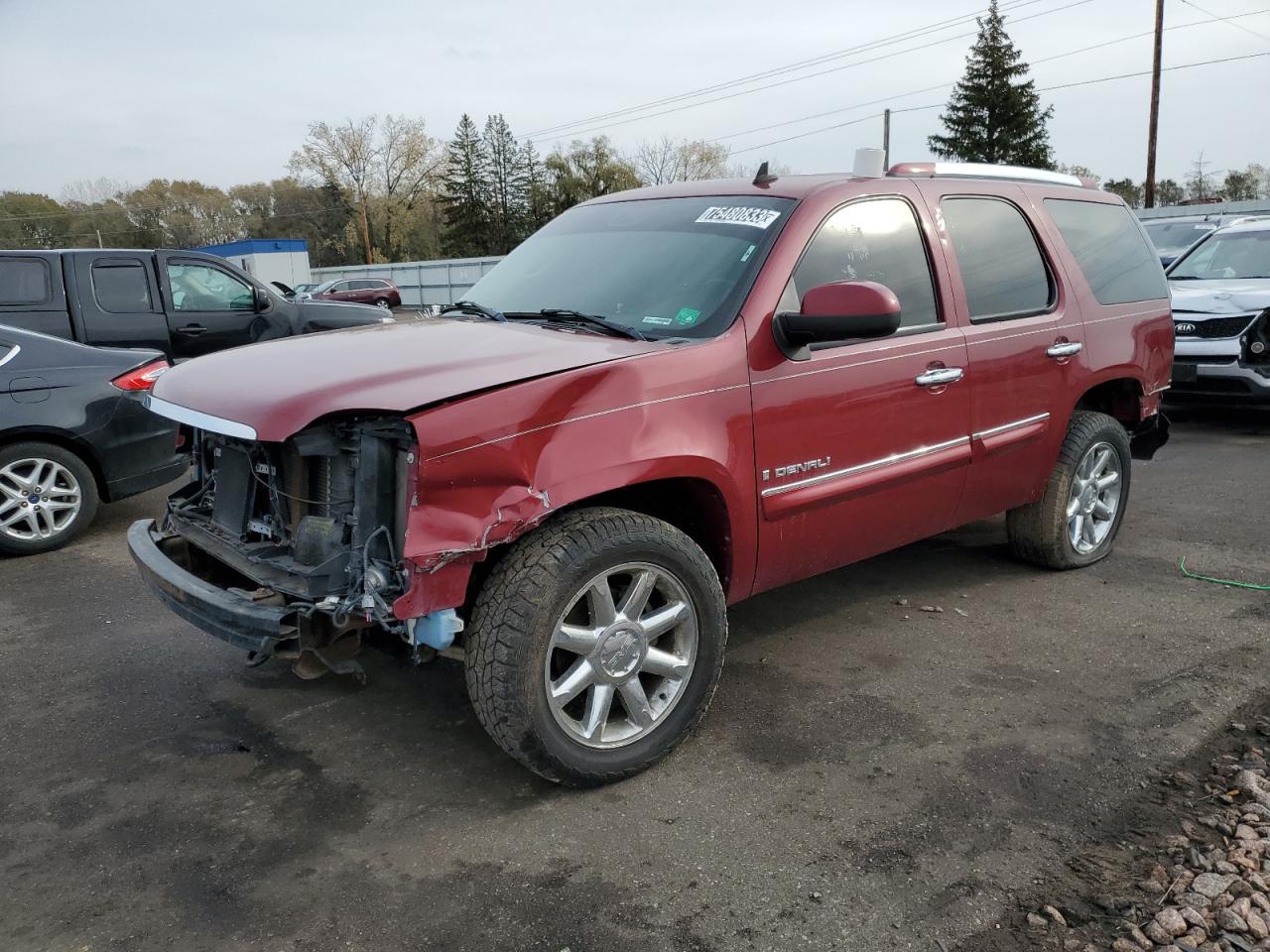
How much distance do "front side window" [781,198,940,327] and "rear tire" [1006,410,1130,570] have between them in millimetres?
1359

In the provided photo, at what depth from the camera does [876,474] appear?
3822 millimetres

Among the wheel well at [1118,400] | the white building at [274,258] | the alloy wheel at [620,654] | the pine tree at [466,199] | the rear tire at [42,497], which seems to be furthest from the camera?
the pine tree at [466,199]

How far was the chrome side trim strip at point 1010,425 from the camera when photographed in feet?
14.0

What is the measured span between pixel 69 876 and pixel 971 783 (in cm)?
265

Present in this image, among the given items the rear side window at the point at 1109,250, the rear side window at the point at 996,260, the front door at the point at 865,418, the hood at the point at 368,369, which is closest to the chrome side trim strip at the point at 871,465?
the front door at the point at 865,418

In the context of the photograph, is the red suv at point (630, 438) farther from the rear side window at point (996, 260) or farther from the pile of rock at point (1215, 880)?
the pile of rock at point (1215, 880)

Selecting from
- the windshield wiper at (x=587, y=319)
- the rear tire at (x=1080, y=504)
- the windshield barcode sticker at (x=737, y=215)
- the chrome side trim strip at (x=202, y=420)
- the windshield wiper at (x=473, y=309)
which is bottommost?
the rear tire at (x=1080, y=504)

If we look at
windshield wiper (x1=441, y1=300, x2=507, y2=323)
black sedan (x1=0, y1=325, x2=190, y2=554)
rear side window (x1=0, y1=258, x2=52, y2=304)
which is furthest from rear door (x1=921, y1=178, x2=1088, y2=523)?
rear side window (x1=0, y1=258, x2=52, y2=304)

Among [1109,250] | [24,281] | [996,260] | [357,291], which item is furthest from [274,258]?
[996,260]

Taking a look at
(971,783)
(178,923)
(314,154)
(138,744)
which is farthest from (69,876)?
(314,154)

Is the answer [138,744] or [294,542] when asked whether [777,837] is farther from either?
[138,744]

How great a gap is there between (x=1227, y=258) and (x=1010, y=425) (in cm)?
700

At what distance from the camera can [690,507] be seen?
11.4 ft

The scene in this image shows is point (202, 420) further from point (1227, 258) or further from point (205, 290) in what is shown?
point (1227, 258)
